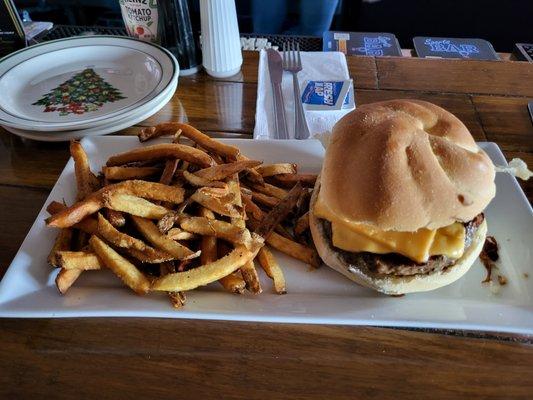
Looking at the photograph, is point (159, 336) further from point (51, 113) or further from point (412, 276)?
point (51, 113)

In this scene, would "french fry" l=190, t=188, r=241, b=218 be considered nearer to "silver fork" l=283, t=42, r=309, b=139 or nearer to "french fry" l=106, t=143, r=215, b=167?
"french fry" l=106, t=143, r=215, b=167

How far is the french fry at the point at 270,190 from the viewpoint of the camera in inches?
58.5

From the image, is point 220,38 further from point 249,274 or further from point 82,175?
point 249,274

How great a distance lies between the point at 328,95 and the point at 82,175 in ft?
3.54

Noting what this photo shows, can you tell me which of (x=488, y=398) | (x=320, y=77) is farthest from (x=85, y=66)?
(x=488, y=398)

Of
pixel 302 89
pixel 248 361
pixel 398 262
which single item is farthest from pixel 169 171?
pixel 302 89

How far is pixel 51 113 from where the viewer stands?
6.09ft

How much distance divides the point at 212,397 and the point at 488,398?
0.64m

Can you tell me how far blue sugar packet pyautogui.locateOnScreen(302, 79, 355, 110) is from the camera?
1.93 m

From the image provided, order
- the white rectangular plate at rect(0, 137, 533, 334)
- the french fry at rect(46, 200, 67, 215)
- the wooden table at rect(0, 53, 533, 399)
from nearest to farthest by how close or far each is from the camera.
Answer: the wooden table at rect(0, 53, 533, 399) → the white rectangular plate at rect(0, 137, 533, 334) → the french fry at rect(46, 200, 67, 215)

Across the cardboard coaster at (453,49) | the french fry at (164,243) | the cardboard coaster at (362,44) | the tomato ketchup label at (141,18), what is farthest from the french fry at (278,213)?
the cardboard coaster at (453,49)

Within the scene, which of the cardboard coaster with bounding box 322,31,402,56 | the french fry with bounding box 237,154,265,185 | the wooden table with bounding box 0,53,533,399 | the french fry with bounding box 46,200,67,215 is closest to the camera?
the wooden table with bounding box 0,53,533,399

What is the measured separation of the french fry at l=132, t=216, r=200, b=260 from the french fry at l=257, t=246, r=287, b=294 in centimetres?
19

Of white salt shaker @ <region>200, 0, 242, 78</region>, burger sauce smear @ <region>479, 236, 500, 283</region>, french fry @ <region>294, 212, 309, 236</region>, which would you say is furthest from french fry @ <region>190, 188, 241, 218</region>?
white salt shaker @ <region>200, 0, 242, 78</region>
